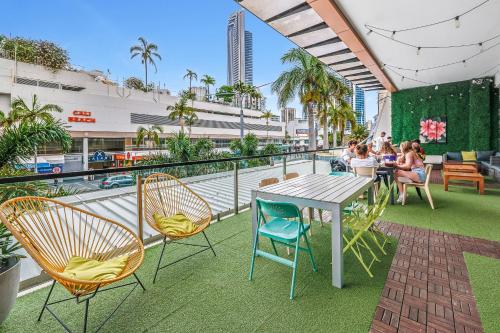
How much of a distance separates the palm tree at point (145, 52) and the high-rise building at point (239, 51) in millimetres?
80775

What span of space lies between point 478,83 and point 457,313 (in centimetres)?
1106

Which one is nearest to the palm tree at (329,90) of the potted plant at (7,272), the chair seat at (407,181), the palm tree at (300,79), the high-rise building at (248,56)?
the palm tree at (300,79)

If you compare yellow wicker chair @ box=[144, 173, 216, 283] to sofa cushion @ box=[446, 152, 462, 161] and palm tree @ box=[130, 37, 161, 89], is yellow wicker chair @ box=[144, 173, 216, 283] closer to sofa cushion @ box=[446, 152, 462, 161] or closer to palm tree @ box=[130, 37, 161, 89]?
sofa cushion @ box=[446, 152, 462, 161]

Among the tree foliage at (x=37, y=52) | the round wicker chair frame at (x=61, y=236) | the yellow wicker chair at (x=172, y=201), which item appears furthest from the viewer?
the tree foliage at (x=37, y=52)

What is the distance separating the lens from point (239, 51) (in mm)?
125062

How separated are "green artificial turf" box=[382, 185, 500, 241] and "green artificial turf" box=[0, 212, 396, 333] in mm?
1706

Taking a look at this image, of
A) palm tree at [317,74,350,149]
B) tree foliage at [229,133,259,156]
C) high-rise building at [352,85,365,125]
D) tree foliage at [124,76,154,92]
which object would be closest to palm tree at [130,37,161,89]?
tree foliage at [124,76,154,92]

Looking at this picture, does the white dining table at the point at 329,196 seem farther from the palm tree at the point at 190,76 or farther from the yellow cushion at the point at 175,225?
the palm tree at the point at 190,76

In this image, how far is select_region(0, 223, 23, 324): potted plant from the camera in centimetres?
167

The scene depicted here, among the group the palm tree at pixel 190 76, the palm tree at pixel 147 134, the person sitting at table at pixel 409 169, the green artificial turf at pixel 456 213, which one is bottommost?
the green artificial turf at pixel 456 213

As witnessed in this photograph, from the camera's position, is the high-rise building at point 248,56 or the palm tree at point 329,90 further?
the high-rise building at point 248,56

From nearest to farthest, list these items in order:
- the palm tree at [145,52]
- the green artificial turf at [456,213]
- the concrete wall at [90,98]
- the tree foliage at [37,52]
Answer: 1. the green artificial turf at [456,213]
2. the concrete wall at [90,98]
3. the tree foliage at [37,52]
4. the palm tree at [145,52]

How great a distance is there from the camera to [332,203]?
2.28 meters

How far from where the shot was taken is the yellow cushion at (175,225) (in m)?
2.53
